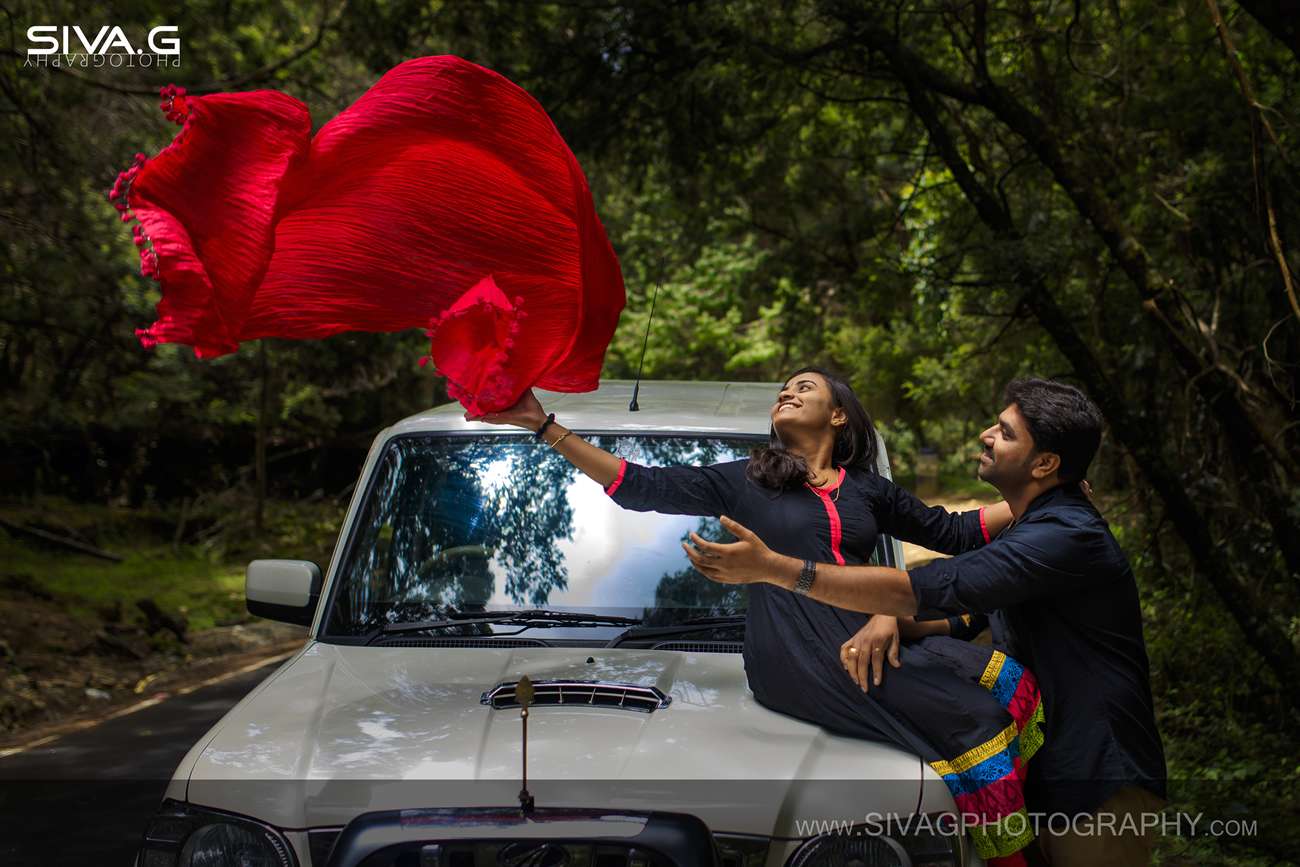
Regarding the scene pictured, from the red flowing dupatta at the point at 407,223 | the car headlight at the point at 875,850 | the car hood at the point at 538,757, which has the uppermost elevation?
the red flowing dupatta at the point at 407,223

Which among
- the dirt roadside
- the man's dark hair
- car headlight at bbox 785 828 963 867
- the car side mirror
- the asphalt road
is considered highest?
the man's dark hair

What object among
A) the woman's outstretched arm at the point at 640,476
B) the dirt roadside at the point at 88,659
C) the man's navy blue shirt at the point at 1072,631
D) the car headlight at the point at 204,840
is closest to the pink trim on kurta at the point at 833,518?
the woman's outstretched arm at the point at 640,476

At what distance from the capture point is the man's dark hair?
3.14 meters

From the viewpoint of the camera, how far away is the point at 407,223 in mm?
3396

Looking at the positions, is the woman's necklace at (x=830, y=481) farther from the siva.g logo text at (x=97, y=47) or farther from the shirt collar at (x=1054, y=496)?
the siva.g logo text at (x=97, y=47)

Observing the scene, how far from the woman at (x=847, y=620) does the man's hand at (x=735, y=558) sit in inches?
16.8

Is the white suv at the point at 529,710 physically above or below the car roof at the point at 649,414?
below

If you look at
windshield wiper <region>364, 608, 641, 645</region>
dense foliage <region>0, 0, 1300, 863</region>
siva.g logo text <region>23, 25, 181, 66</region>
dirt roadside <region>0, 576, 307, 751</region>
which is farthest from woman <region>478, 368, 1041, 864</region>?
siva.g logo text <region>23, 25, 181, 66</region>

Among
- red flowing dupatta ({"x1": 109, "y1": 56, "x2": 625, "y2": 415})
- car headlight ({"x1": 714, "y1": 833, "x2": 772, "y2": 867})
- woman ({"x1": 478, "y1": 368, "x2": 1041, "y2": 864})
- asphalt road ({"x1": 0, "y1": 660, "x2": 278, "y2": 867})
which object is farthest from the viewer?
asphalt road ({"x1": 0, "y1": 660, "x2": 278, "y2": 867})

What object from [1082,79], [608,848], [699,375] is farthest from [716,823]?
[699,375]

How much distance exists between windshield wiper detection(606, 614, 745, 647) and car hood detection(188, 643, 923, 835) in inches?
10.4

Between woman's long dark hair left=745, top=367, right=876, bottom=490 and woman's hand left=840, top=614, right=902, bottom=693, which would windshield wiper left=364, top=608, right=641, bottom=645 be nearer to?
woman's long dark hair left=745, top=367, right=876, bottom=490

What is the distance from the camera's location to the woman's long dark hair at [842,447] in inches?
136

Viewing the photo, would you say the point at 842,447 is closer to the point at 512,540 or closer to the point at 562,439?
the point at 562,439
